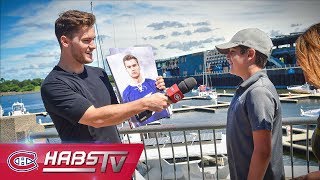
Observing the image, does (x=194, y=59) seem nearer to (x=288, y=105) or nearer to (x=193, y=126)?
(x=288, y=105)

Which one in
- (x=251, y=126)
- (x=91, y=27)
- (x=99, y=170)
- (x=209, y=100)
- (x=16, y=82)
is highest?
(x=91, y=27)

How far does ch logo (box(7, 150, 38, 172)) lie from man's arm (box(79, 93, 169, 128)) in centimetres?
25

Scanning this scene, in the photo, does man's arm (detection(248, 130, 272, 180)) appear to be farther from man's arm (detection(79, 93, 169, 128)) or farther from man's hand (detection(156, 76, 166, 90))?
man's hand (detection(156, 76, 166, 90))

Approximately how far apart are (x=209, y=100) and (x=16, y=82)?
1644 inches

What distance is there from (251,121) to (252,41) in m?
→ 0.38

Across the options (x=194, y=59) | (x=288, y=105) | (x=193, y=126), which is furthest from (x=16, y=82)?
(x=288, y=105)

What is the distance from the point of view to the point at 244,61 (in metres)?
1.66

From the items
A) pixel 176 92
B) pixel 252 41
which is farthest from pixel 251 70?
pixel 176 92

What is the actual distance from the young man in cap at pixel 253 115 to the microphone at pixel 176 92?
23 centimetres

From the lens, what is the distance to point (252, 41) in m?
1.63

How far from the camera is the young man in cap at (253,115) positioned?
4.91ft

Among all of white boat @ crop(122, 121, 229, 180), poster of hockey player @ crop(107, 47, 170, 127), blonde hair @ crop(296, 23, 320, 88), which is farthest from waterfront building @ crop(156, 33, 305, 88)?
blonde hair @ crop(296, 23, 320, 88)

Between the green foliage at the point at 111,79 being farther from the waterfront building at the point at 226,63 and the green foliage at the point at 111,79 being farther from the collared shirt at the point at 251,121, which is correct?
the waterfront building at the point at 226,63

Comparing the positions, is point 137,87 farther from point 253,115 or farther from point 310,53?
point 310,53
